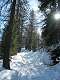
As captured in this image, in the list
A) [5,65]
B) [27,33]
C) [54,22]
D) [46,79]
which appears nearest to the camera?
[46,79]

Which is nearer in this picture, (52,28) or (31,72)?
(31,72)

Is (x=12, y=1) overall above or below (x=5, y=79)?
above

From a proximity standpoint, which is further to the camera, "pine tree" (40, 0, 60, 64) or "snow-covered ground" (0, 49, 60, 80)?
"pine tree" (40, 0, 60, 64)

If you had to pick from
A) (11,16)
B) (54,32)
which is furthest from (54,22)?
(11,16)

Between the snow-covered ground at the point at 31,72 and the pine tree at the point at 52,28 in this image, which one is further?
the pine tree at the point at 52,28

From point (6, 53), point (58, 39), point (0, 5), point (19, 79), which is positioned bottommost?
point (19, 79)

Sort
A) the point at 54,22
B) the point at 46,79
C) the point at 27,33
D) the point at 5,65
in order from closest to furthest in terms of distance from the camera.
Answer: the point at 46,79
the point at 5,65
the point at 54,22
the point at 27,33

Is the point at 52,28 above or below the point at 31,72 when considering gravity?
above

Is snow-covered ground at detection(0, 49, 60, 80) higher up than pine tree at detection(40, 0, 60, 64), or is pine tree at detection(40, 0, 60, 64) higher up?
pine tree at detection(40, 0, 60, 64)

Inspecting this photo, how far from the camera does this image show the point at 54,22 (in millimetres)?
18250

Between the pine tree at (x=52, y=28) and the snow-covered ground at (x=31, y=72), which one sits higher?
the pine tree at (x=52, y=28)

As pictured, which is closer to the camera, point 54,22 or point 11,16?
point 11,16

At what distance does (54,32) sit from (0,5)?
18.4 ft

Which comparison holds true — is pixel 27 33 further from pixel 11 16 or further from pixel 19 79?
pixel 19 79
